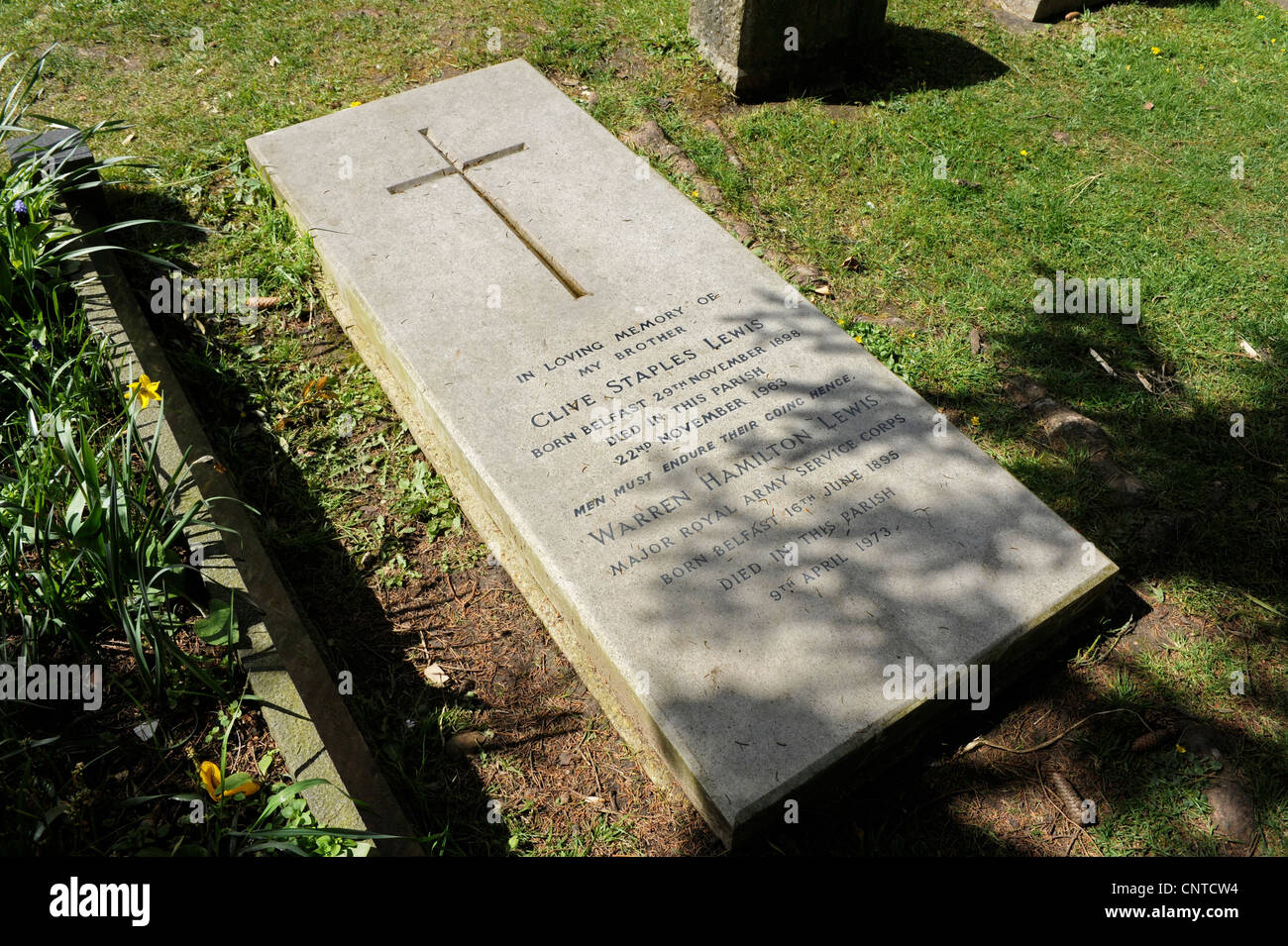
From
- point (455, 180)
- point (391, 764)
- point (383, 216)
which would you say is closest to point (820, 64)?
point (455, 180)

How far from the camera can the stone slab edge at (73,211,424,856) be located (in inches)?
93.9

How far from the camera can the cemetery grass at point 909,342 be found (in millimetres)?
2725

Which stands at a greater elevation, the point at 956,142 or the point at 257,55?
the point at 257,55

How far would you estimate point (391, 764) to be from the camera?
2.73 m

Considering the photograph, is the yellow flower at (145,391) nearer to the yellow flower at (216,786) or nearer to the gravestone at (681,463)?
the gravestone at (681,463)

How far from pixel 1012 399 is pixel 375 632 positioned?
2.62m

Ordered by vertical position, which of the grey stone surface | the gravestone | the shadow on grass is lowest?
the shadow on grass

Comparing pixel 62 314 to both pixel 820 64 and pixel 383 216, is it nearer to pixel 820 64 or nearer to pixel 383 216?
pixel 383 216

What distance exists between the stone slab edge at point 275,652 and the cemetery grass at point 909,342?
21 cm

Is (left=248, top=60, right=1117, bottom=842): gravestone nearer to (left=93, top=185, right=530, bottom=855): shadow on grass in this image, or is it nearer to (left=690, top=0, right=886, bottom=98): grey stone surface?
(left=93, top=185, right=530, bottom=855): shadow on grass

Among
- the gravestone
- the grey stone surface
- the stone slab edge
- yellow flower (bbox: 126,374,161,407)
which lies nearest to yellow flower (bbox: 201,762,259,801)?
the stone slab edge

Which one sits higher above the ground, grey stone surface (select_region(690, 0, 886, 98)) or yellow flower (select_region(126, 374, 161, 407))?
grey stone surface (select_region(690, 0, 886, 98))

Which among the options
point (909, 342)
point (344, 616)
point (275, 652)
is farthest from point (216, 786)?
point (909, 342)

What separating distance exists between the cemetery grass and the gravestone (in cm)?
26
